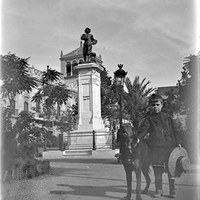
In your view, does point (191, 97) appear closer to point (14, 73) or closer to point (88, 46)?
point (88, 46)

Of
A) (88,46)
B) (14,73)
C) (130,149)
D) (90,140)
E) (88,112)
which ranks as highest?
(88,46)

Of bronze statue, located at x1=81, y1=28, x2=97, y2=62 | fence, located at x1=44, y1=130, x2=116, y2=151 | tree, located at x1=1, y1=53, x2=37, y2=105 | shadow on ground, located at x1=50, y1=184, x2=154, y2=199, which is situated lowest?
shadow on ground, located at x1=50, y1=184, x2=154, y2=199

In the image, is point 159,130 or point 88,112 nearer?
point 159,130

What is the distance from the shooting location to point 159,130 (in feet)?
18.4

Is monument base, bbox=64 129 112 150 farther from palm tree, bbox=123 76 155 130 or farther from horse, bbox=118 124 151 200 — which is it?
horse, bbox=118 124 151 200

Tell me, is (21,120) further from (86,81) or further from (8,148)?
(86,81)

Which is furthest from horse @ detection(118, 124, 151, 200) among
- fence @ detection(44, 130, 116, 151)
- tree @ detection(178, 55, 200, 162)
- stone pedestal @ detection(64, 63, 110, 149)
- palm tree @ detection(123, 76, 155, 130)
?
palm tree @ detection(123, 76, 155, 130)

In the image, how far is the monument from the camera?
20.5 m

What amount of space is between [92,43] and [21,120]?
14.4 metres

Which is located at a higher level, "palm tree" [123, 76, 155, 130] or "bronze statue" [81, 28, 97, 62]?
"bronze statue" [81, 28, 97, 62]

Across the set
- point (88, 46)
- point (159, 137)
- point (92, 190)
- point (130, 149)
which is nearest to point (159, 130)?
point (159, 137)

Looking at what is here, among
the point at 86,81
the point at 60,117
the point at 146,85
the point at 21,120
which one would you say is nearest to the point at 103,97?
the point at 146,85

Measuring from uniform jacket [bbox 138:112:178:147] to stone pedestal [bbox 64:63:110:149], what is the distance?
1464 cm

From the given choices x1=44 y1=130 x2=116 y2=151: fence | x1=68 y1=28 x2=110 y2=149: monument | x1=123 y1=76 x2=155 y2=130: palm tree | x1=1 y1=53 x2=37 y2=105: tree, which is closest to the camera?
x1=1 y1=53 x2=37 y2=105: tree
